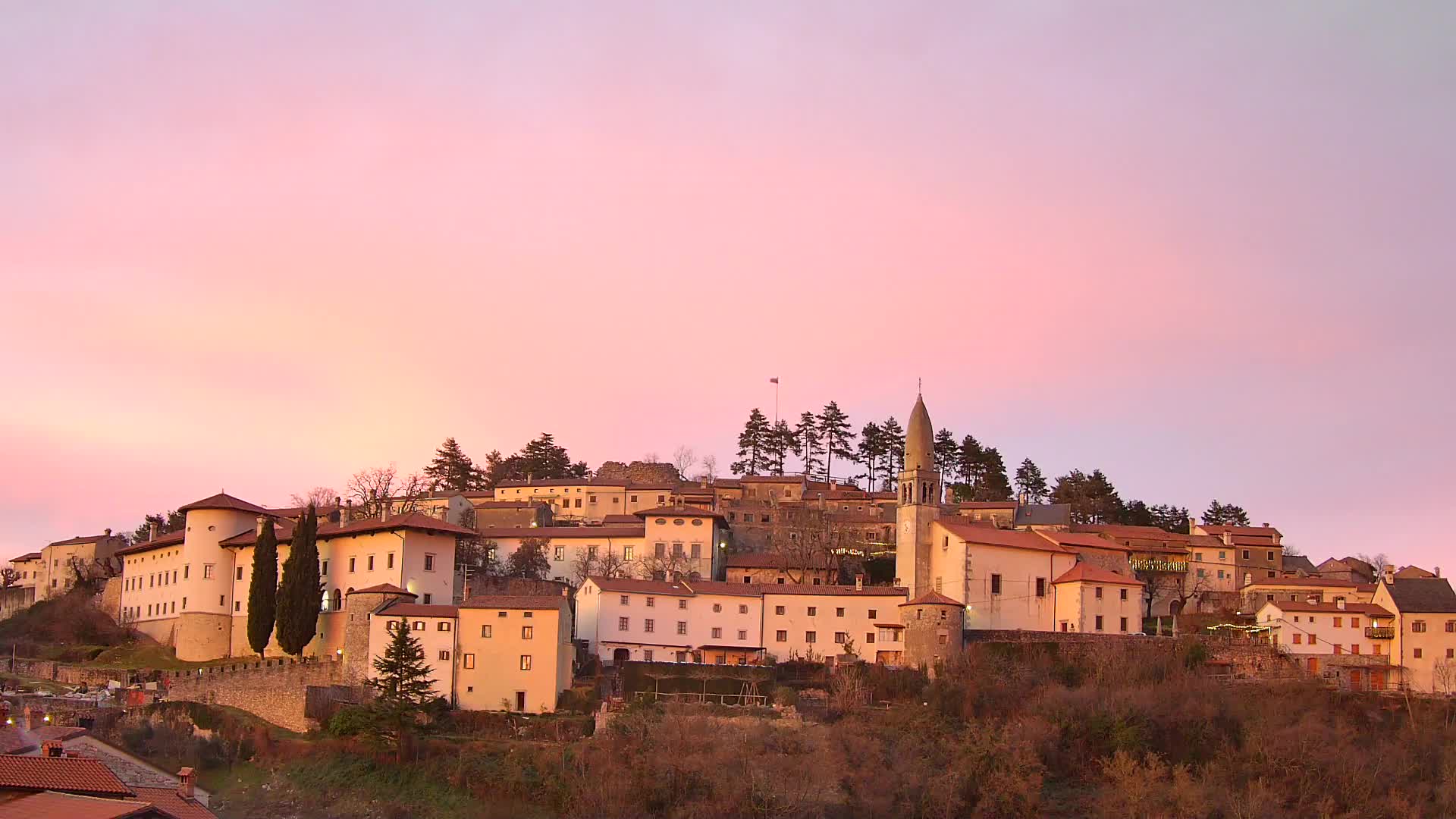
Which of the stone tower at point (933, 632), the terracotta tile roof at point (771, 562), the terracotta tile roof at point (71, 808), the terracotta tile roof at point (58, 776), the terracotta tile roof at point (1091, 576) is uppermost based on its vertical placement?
the terracotta tile roof at point (771, 562)

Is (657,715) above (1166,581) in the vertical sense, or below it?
below

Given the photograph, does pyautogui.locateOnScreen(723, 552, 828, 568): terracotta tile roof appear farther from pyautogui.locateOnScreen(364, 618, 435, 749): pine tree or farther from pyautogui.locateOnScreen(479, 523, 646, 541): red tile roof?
pyautogui.locateOnScreen(364, 618, 435, 749): pine tree

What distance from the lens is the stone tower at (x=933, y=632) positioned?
206 ft

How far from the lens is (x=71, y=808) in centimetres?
3281

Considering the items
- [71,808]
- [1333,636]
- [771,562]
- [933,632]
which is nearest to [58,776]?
[71,808]

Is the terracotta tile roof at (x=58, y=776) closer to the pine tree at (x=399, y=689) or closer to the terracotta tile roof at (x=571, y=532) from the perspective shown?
the pine tree at (x=399, y=689)

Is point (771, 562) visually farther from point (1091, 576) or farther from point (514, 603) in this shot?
point (514, 603)

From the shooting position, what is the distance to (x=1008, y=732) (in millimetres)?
55375

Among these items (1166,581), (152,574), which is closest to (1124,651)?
(1166,581)

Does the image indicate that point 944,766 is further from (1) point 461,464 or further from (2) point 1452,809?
(1) point 461,464

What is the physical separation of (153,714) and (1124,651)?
38445 mm

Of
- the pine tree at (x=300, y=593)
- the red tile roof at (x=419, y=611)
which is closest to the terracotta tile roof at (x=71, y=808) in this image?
the red tile roof at (x=419, y=611)

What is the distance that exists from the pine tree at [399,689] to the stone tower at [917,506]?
23.0m

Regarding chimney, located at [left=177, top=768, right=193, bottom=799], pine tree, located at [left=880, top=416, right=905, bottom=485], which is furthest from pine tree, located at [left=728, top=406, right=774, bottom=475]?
chimney, located at [left=177, top=768, right=193, bottom=799]
